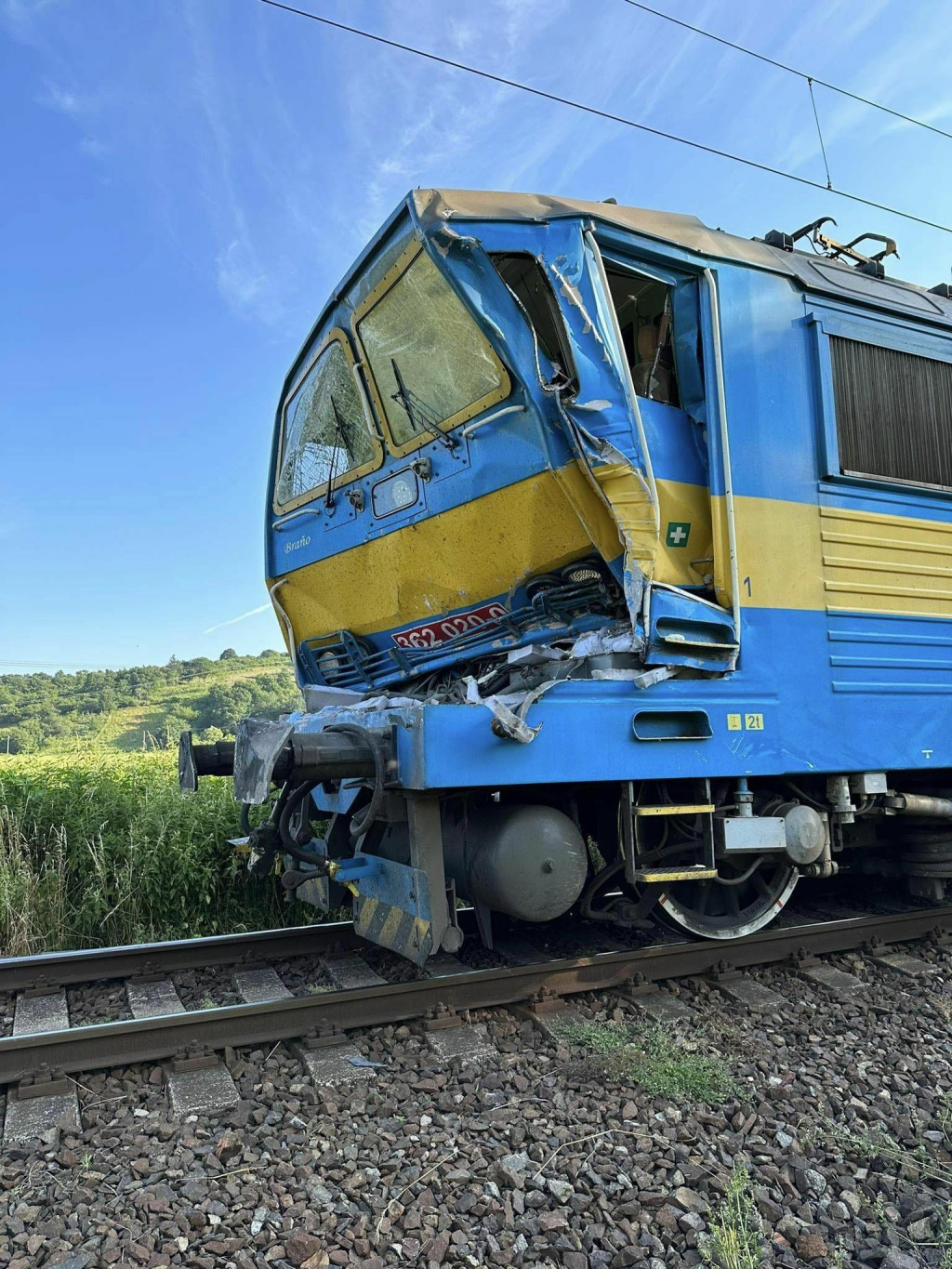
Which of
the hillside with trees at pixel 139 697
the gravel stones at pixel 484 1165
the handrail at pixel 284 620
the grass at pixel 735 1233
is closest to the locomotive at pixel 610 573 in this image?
the handrail at pixel 284 620

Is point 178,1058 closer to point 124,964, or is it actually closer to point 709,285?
point 124,964

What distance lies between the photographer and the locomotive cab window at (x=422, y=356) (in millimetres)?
3998

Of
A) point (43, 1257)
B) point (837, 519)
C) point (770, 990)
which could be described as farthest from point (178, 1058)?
point (837, 519)

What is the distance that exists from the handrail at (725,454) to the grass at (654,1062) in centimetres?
175

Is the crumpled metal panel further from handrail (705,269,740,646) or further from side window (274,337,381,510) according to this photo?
handrail (705,269,740,646)

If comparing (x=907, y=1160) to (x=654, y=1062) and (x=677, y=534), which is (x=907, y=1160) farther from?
(x=677, y=534)

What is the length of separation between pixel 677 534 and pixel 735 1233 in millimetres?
2660

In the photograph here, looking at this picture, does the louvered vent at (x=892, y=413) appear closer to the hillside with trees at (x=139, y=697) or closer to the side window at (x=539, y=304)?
the side window at (x=539, y=304)

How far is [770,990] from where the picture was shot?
4.22 meters

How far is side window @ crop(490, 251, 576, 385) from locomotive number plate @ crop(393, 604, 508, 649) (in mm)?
1224

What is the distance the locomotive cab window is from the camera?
400 centimetres

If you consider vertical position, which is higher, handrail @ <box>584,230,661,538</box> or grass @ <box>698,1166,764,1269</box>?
handrail @ <box>584,230,661,538</box>

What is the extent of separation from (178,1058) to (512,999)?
4.69ft

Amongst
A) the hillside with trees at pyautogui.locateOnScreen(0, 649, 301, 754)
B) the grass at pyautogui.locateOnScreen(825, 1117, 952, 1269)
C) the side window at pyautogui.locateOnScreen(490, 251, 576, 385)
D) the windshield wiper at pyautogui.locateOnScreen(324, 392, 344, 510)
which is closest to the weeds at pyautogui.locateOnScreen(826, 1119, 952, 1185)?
the grass at pyautogui.locateOnScreen(825, 1117, 952, 1269)
